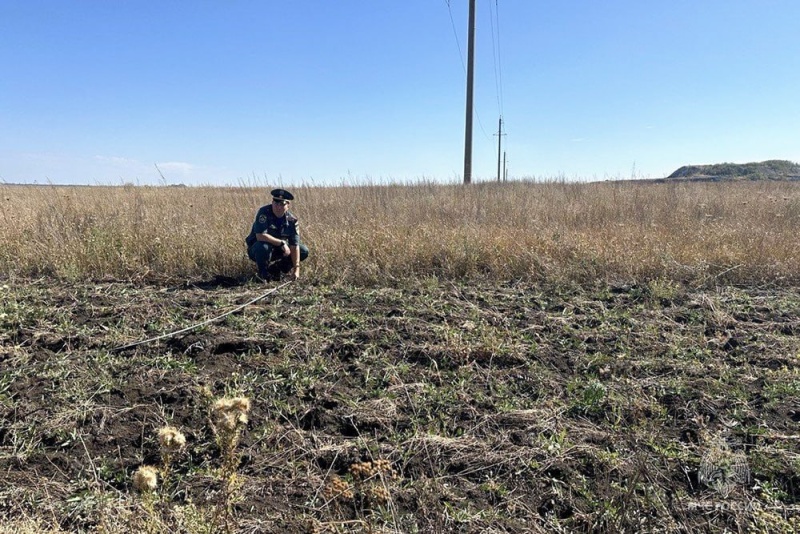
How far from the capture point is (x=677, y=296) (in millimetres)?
4109

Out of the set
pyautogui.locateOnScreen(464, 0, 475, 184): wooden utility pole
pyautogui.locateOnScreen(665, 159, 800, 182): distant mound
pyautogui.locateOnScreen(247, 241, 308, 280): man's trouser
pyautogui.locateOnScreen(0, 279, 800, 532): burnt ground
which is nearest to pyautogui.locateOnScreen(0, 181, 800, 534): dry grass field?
pyautogui.locateOnScreen(0, 279, 800, 532): burnt ground

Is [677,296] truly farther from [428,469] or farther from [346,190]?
[346,190]

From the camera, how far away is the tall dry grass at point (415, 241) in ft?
15.9

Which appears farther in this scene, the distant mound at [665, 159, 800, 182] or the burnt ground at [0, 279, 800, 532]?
the distant mound at [665, 159, 800, 182]

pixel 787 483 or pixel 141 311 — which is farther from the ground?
pixel 141 311

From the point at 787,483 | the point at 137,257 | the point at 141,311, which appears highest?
the point at 137,257

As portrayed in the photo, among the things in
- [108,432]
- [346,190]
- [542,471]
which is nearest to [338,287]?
[108,432]

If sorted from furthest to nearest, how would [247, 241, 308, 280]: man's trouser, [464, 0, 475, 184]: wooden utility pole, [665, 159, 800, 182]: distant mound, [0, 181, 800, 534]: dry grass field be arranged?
[665, 159, 800, 182]: distant mound
[464, 0, 475, 184]: wooden utility pole
[247, 241, 308, 280]: man's trouser
[0, 181, 800, 534]: dry grass field

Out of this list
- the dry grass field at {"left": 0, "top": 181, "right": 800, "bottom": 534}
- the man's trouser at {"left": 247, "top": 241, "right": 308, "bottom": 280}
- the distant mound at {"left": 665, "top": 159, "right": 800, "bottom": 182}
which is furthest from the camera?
the distant mound at {"left": 665, "top": 159, "right": 800, "bottom": 182}

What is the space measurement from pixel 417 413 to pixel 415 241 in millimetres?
3246

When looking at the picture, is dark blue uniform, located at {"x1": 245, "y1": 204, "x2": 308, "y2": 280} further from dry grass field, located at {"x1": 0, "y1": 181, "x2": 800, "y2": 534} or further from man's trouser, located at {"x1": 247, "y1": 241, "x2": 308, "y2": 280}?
dry grass field, located at {"x1": 0, "y1": 181, "x2": 800, "y2": 534}

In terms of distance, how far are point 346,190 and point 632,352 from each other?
8.18m

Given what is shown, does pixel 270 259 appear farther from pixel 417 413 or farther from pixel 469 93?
pixel 469 93

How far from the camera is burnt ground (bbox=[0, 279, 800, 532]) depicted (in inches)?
67.9
